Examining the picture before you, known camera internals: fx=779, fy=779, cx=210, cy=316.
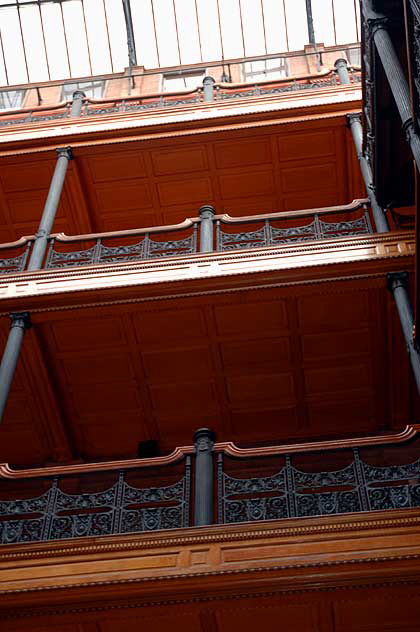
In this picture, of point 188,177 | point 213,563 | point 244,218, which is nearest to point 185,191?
point 188,177

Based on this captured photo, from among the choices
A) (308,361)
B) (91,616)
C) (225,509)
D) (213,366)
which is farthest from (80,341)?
(91,616)

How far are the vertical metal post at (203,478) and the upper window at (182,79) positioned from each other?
13.2m

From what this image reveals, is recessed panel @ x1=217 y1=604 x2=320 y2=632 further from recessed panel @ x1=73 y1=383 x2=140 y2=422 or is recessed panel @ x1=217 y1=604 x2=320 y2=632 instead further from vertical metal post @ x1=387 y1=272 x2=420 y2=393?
recessed panel @ x1=73 y1=383 x2=140 y2=422

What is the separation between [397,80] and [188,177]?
20.5ft

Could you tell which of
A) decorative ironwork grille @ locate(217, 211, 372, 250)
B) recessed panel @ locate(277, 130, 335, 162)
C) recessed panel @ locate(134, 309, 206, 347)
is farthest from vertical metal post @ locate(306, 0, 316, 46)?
recessed panel @ locate(134, 309, 206, 347)

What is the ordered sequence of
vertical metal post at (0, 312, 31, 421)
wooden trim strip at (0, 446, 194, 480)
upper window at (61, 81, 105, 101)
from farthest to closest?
1. upper window at (61, 81, 105, 101)
2. vertical metal post at (0, 312, 31, 421)
3. wooden trim strip at (0, 446, 194, 480)

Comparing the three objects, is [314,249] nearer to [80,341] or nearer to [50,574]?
[80,341]

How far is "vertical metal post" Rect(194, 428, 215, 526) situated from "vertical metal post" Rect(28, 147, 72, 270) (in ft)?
12.2

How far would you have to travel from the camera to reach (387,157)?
8.35 m

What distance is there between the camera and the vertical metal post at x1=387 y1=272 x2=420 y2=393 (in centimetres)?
712

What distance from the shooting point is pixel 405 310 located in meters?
7.98

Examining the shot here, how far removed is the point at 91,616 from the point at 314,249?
500cm

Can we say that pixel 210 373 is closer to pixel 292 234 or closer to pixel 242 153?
pixel 292 234

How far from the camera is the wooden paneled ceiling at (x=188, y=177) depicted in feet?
39.5
